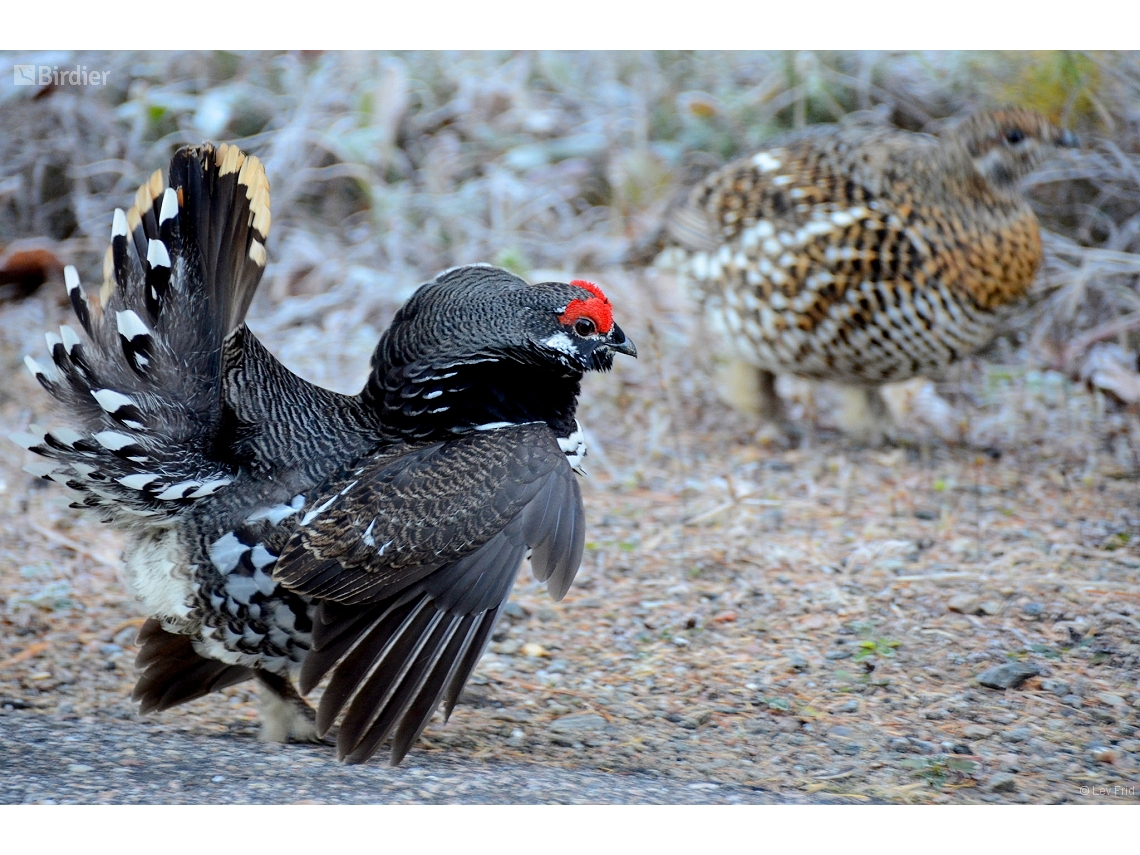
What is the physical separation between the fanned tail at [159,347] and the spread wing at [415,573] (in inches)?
17.0

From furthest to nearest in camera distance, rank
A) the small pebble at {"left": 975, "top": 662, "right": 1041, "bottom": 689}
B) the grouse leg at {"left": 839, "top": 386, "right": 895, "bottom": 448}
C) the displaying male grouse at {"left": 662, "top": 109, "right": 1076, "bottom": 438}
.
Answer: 1. the grouse leg at {"left": 839, "top": 386, "right": 895, "bottom": 448}
2. the displaying male grouse at {"left": 662, "top": 109, "right": 1076, "bottom": 438}
3. the small pebble at {"left": 975, "top": 662, "right": 1041, "bottom": 689}

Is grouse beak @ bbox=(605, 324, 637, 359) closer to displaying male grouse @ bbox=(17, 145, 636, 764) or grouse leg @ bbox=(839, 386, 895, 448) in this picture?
displaying male grouse @ bbox=(17, 145, 636, 764)

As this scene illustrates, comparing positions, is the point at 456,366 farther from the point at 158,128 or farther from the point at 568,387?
the point at 158,128

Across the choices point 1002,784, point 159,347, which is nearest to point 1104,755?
point 1002,784

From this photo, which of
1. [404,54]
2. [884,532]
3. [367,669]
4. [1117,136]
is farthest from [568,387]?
[1117,136]

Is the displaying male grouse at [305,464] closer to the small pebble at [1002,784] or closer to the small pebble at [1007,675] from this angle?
the small pebble at [1002,784]

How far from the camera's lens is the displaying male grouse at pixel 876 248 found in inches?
191

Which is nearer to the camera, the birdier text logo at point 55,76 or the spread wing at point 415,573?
the spread wing at point 415,573

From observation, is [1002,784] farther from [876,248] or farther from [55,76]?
[55,76]

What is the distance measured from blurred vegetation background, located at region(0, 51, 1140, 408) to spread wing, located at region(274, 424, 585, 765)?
2664mm

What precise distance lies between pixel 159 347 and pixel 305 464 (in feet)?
1.67

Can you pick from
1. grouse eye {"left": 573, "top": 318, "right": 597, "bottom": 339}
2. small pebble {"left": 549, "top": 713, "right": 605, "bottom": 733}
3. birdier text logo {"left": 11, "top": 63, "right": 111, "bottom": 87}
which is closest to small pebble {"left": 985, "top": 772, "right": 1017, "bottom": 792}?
small pebble {"left": 549, "top": 713, "right": 605, "bottom": 733}

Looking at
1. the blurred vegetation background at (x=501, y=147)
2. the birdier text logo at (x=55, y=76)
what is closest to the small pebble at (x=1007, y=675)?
the blurred vegetation background at (x=501, y=147)

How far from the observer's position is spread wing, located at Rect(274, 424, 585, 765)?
3.02 meters
